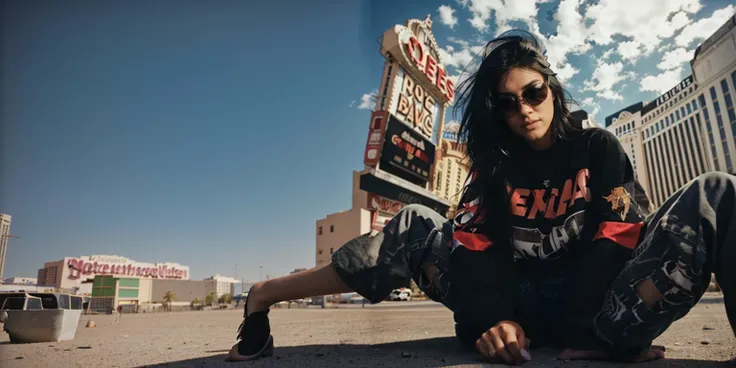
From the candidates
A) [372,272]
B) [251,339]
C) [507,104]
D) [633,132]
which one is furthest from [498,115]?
[633,132]

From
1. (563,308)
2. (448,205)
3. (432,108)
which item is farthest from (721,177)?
(448,205)

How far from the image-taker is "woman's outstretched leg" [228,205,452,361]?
1.24m

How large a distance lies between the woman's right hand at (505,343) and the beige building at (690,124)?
3056cm

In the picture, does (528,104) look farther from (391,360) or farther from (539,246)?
(391,360)

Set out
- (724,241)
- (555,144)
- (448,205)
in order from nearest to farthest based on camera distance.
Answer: (724,241) < (555,144) < (448,205)

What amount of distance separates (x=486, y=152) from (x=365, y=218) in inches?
1118

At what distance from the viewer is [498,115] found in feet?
4.73

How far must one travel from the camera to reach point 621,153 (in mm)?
1206

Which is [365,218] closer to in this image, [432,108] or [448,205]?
[448,205]

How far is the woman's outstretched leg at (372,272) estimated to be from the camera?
4.06 feet

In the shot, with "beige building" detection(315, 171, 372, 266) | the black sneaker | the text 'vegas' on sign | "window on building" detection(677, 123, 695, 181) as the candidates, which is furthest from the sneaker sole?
"window on building" detection(677, 123, 695, 181)

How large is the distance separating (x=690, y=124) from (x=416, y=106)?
4684 centimetres

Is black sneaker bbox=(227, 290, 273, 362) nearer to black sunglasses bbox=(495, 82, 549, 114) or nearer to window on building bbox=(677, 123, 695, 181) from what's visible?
black sunglasses bbox=(495, 82, 549, 114)

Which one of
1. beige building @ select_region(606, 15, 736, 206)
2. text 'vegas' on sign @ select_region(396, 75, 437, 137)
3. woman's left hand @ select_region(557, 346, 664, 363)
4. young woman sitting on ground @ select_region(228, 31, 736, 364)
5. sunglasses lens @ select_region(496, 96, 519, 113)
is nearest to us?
young woman sitting on ground @ select_region(228, 31, 736, 364)
